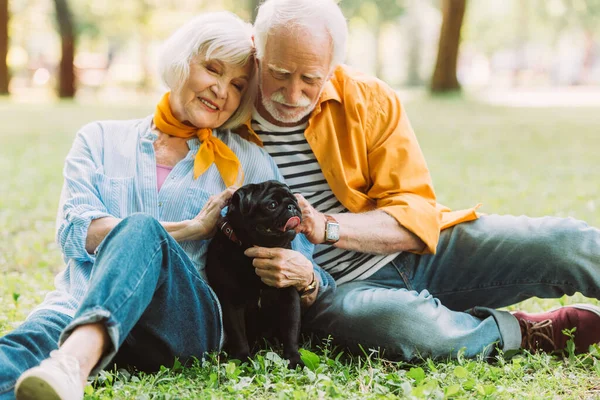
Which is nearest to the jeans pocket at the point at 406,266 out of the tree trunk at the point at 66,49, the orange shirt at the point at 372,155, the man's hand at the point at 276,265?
the orange shirt at the point at 372,155

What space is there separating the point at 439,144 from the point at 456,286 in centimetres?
866

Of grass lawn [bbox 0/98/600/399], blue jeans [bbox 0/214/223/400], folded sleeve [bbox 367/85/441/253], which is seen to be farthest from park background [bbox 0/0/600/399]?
folded sleeve [bbox 367/85/441/253]

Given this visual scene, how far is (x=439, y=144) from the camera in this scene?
474 inches

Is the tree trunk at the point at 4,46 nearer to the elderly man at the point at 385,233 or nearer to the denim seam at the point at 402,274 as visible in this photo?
the elderly man at the point at 385,233

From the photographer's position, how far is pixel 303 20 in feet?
11.1

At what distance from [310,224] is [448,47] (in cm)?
1749

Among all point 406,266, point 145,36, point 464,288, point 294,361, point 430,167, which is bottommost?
point 145,36

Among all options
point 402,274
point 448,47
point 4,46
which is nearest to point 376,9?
point 448,47

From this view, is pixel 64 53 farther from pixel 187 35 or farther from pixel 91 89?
pixel 187 35

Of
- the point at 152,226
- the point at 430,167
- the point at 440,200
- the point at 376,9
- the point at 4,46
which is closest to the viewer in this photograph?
the point at 152,226

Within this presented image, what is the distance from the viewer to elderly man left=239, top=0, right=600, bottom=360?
10.8 ft

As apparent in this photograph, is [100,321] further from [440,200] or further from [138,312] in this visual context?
[440,200]

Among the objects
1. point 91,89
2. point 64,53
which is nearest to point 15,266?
point 64,53

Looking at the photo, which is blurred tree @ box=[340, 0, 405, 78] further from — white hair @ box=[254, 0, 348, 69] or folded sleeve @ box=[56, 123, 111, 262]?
folded sleeve @ box=[56, 123, 111, 262]
